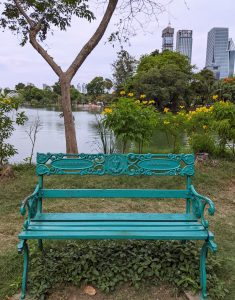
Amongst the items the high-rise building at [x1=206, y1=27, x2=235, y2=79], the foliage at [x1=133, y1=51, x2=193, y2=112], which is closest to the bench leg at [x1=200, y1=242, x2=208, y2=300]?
the foliage at [x1=133, y1=51, x2=193, y2=112]

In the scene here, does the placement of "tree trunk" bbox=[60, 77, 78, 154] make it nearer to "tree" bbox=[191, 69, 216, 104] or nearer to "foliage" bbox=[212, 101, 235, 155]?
"foliage" bbox=[212, 101, 235, 155]

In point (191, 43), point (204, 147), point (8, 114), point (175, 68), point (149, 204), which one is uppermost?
point (191, 43)

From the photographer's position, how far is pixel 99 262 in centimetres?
273

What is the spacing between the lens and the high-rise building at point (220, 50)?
98312mm

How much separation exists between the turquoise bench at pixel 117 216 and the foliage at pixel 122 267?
0.16 metres

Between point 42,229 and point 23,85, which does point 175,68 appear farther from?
point 23,85

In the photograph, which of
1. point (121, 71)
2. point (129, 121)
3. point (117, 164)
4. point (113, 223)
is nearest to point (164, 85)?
point (121, 71)

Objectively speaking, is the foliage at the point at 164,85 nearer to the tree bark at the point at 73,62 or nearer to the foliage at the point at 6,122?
the tree bark at the point at 73,62

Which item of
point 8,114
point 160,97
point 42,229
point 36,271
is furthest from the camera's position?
point 160,97

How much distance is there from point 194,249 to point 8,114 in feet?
14.9

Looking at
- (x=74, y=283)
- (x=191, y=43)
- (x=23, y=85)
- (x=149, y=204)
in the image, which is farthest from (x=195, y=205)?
(x=191, y=43)

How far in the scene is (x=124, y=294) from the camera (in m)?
2.51

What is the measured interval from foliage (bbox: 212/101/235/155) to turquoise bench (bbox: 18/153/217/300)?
3826 mm

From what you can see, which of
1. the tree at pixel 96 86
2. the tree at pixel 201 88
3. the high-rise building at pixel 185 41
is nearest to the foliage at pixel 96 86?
the tree at pixel 96 86
